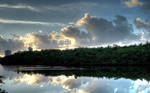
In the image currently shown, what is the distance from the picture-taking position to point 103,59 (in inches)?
3196

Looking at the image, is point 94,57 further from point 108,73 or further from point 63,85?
point 63,85

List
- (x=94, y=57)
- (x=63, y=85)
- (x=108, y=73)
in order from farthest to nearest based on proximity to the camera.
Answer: (x=94, y=57), (x=108, y=73), (x=63, y=85)

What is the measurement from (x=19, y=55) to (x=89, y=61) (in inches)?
1407

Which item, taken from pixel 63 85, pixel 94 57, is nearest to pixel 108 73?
pixel 63 85

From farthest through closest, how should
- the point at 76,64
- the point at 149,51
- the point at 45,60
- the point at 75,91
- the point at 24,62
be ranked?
the point at 24,62
the point at 45,60
the point at 76,64
the point at 149,51
the point at 75,91

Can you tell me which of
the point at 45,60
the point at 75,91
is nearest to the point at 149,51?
the point at 45,60

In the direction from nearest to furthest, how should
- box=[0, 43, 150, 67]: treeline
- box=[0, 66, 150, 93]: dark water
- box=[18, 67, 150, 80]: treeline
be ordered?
box=[0, 66, 150, 93]: dark water → box=[18, 67, 150, 80]: treeline → box=[0, 43, 150, 67]: treeline

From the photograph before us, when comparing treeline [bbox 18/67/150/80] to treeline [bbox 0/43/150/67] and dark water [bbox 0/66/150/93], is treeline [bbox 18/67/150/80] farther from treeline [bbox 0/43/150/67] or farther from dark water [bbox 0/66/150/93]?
treeline [bbox 0/43/150/67]

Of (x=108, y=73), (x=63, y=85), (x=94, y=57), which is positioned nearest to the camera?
(x=63, y=85)

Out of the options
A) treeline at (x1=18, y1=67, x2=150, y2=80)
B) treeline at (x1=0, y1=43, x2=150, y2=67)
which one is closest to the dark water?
treeline at (x1=18, y1=67, x2=150, y2=80)

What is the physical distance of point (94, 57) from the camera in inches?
3253

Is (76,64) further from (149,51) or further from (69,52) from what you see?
(149,51)

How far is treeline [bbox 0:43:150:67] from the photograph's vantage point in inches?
3022

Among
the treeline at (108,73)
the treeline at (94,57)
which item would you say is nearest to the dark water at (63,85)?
the treeline at (108,73)
